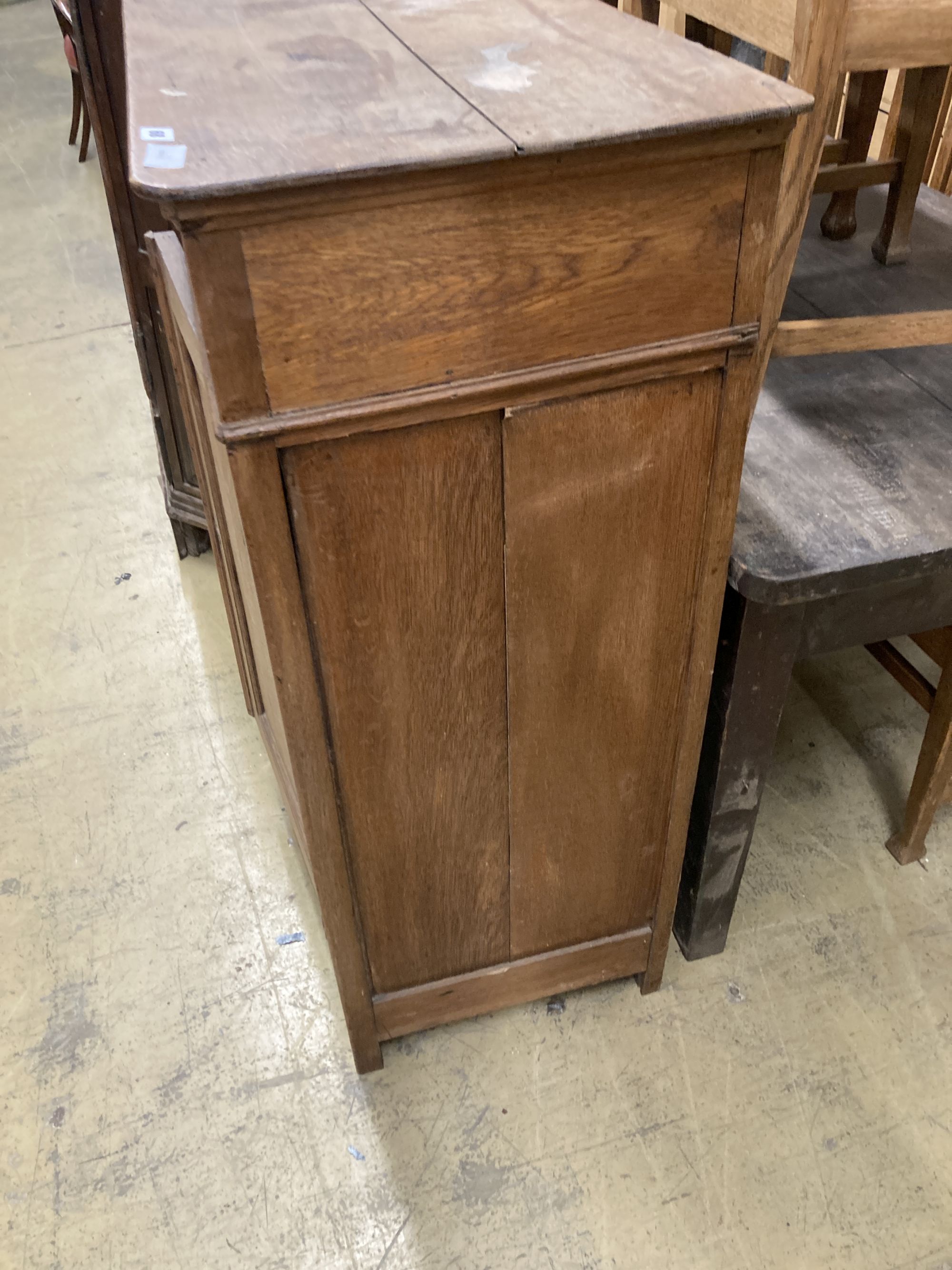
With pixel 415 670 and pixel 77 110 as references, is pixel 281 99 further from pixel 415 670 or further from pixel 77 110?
pixel 77 110

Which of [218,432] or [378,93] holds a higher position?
[378,93]

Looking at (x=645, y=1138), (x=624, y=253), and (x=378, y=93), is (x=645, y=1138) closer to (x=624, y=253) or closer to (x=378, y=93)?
(x=624, y=253)

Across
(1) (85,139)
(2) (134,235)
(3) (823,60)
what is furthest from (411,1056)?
(1) (85,139)

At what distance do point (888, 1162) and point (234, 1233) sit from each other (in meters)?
0.85

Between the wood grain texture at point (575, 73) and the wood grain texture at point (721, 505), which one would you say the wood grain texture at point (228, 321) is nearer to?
the wood grain texture at point (575, 73)

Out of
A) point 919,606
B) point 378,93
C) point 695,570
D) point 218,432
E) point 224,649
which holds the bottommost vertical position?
point 224,649

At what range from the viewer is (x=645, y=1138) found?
52.2 inches

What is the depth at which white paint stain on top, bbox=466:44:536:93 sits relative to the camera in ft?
2.73

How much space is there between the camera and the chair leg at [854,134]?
1631mm

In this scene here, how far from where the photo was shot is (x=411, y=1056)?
4.68 ft

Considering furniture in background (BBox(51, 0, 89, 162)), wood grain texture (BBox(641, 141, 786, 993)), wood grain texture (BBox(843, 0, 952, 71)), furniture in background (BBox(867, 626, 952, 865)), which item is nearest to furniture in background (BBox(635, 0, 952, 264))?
wood grain texture (BBox(843, 0, 952, 71))

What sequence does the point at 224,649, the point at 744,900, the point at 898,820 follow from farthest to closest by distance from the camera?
1. the point at 224,649
2. the point at 898,820
3. the point at 744,900

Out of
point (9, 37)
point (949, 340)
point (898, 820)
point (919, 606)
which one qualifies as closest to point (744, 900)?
point (898, 820)

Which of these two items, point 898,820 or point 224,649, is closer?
point 898,820
